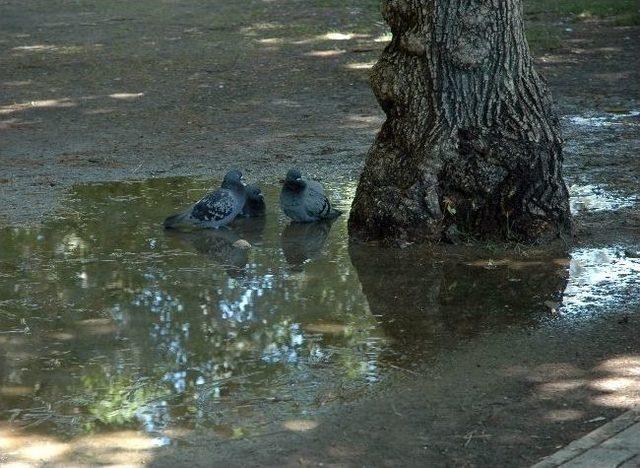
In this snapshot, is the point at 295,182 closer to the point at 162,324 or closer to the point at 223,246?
the point at 223,246

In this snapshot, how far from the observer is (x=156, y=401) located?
5.14m

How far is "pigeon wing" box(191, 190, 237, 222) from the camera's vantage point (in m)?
7.92

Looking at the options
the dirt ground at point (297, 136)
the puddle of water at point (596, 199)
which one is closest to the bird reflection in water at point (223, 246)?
the dirt ground at point (297, 136)

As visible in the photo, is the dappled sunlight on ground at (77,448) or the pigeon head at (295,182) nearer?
the dappled sunlight on ground at (77,448)

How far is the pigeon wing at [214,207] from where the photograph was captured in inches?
312

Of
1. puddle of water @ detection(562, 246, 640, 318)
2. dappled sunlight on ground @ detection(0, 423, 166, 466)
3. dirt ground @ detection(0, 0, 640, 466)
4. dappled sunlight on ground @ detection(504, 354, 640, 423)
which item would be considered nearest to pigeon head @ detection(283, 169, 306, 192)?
dirt ground @ detection(0, 0, 640, 466)

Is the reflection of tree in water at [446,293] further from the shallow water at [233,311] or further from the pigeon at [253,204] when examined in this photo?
the pigeon at [253,204]

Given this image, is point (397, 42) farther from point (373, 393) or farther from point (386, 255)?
point (373, 393)

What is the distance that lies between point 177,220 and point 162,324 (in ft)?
6.16

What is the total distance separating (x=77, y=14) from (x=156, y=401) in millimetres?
14601

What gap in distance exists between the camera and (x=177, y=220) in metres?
7.92

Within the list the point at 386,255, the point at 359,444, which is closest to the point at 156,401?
the point at 359,444

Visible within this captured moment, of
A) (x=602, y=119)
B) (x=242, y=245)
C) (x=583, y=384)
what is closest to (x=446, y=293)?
(x=583, y=384)

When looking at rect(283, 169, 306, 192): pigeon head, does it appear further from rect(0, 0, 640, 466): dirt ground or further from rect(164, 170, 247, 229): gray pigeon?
rect(0, 0, 640, 466): dirt ground
